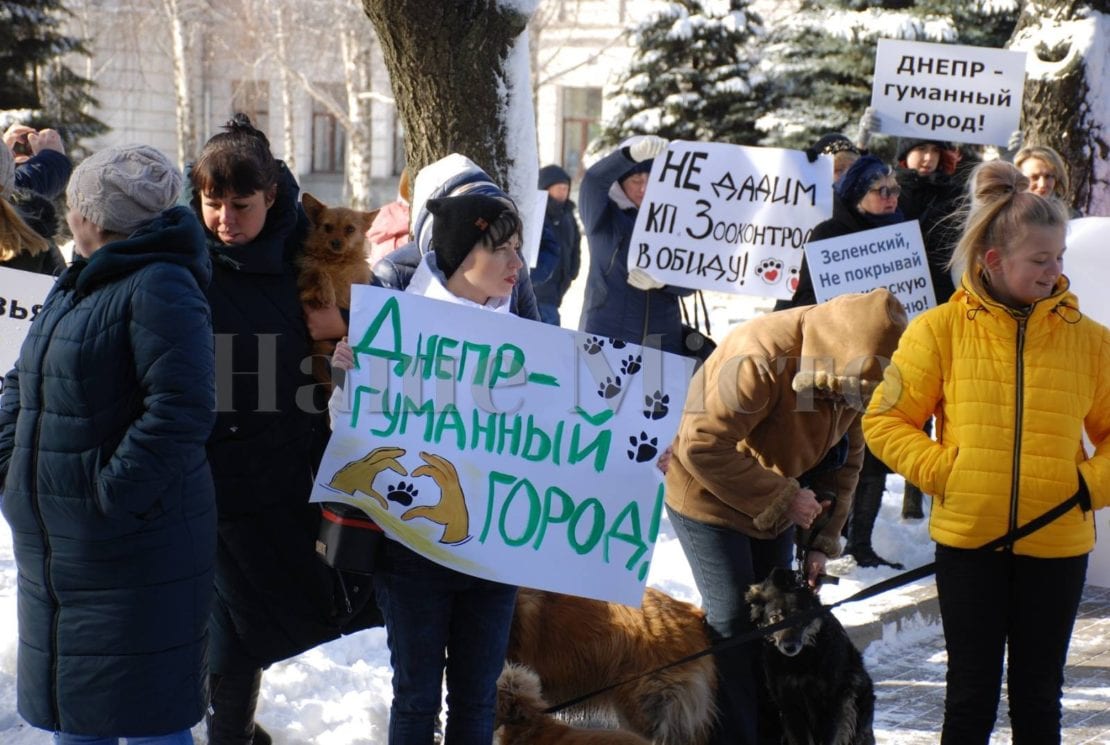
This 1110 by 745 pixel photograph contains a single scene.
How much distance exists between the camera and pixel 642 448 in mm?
3629

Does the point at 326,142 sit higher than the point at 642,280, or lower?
higher

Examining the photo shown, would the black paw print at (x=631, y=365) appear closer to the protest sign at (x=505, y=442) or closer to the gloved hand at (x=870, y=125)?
the protest sign at (x=505, y=442)

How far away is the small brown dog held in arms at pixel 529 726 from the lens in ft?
12.1

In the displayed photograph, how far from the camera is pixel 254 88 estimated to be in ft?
110

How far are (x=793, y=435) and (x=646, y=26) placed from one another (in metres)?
16.5

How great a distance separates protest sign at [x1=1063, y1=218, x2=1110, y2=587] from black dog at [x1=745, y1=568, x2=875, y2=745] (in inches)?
104

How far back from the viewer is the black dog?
398cm

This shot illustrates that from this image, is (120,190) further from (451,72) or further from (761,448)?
(451,72)

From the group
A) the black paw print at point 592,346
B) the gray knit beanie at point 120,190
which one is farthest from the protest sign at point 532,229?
the gray knit beanie at point 120,190

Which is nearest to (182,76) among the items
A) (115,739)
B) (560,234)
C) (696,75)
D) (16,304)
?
(696,75)

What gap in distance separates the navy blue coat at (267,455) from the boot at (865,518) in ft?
11.9

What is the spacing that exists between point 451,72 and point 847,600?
9.51 ft

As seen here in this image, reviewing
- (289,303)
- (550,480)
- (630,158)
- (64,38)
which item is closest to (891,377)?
(550,480)

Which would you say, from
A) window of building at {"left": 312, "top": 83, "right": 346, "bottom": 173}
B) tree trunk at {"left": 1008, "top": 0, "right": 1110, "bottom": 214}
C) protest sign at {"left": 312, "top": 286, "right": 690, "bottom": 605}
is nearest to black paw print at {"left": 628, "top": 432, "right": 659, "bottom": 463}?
protest sign at {"left": 312, "top": 286, "right": 690, "bottom": 605}
